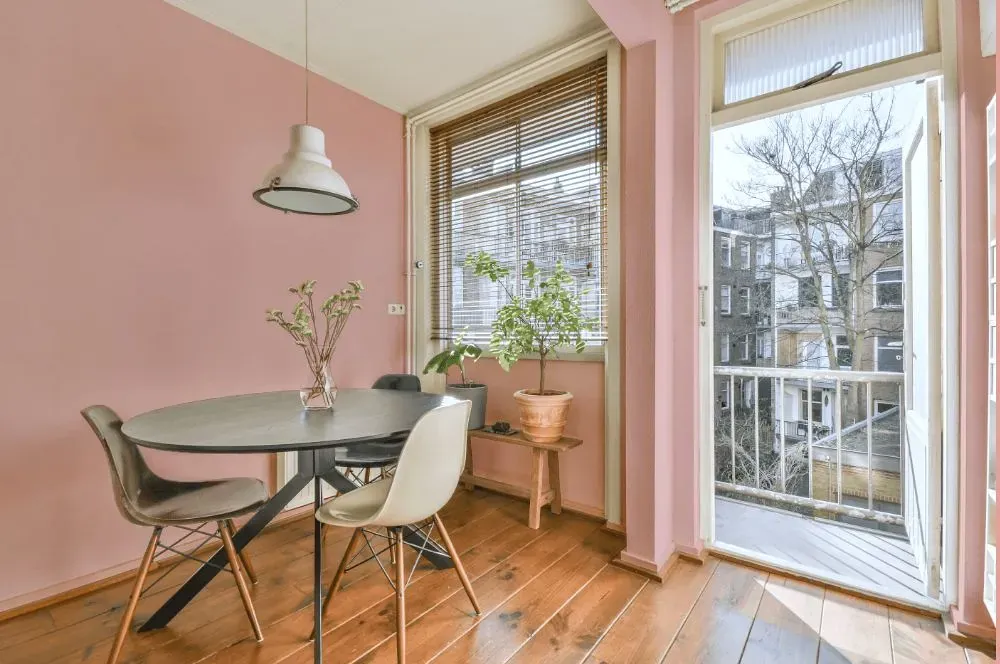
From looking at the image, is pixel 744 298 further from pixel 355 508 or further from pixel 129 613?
pixel 129 613

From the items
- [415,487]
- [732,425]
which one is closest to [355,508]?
[415,487]

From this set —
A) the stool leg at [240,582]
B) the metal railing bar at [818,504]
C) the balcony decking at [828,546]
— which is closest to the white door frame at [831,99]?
the balcony decking at [828,546]

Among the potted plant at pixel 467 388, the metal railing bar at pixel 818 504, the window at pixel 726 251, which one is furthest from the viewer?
the potted plant at pixel 467 388

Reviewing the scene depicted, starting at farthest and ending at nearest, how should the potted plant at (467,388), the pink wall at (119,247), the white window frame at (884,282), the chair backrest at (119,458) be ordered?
the potted plant at (467,388) < the white window frame at (884,282) < the pink wall at (119,247) < the chair backrest at (119,458)

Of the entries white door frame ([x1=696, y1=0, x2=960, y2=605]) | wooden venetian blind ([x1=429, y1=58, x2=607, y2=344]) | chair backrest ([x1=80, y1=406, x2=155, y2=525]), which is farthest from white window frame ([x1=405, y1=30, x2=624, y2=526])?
chair backrest ([x1=80, y1=406, x2=155, y2=525])

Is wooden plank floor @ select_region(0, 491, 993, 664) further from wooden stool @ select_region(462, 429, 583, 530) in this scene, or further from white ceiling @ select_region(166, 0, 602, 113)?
white ceiling @ select_region(166, 0, 602, 113)

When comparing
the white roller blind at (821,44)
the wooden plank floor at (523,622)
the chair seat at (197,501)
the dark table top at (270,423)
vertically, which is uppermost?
the white roller blind at (821,44)

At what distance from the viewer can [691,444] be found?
6.97 ft

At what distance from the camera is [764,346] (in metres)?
2.63

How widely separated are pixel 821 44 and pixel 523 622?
2.77 metres

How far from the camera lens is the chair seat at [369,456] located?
211 cm

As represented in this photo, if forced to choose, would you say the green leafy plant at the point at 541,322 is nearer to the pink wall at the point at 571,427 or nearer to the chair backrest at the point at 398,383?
the pink wall at the point at 571,427

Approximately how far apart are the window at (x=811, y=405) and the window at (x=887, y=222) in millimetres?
952

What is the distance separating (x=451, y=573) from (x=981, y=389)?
217 cm
